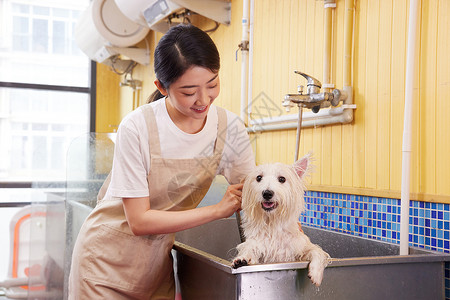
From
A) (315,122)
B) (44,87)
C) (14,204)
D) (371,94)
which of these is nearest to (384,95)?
(371,94)

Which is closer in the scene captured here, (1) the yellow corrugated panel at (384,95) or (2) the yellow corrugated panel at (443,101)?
(2) the yellow corrugated panel at (443,101)

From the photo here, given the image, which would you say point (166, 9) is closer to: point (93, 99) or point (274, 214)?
point (274, 214)

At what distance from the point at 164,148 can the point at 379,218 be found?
968 millimetres

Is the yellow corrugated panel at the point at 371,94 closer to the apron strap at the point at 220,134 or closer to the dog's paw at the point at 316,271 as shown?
the apron strap at the point at 220,134

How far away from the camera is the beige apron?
1616 millimetres

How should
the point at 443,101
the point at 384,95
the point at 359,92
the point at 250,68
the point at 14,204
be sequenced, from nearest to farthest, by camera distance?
the point at 443,101, the point at 384,95, the point at 359,92, the point at 250,68, the point at 14,204

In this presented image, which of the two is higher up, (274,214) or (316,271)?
(274,214)

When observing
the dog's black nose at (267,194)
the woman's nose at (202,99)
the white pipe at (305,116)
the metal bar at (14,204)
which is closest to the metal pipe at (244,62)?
the white pipe at (305,116)

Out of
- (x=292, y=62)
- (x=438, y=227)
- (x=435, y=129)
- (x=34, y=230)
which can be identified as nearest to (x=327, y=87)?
(x=292, y=62)

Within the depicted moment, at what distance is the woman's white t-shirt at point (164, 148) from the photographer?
4.91 feet

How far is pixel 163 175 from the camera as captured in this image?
1.60 meters

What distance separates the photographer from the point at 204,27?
12.3 ft

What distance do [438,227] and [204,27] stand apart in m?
2.54

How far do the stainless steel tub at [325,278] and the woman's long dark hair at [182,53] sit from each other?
1.88ft
